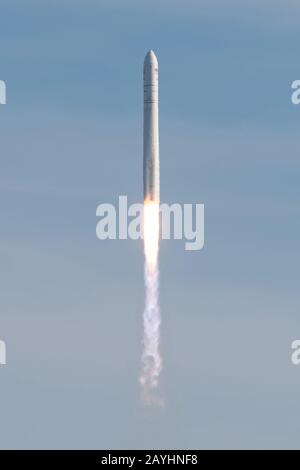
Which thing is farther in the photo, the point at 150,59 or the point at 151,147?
the point at 150,59

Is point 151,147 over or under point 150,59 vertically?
under

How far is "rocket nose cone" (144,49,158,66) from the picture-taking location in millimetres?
133375

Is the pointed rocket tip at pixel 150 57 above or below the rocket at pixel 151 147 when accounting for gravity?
above

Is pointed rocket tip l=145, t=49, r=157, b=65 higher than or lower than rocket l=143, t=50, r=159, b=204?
higher

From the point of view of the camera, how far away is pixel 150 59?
13362cm

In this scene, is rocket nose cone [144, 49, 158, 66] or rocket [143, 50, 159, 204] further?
rocket nose cone [144, 49, 158, 66]

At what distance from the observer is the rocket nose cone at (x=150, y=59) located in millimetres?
133375

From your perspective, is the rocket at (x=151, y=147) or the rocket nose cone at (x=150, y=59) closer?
the rocket at (x=151, y=147)

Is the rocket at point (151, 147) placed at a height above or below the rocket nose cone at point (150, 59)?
below

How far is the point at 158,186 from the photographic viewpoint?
427ft
